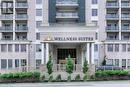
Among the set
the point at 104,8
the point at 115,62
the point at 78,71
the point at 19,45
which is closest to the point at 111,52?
the point at 115,62

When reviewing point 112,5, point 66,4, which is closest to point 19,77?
point 66,4

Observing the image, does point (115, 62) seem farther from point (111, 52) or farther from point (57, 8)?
point (57, 8)

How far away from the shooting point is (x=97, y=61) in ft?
220

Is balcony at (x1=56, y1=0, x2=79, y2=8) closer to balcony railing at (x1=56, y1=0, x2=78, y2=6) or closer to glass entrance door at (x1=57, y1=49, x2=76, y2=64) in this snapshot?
balcony railing at (x1=56, y1=0, x2=78, y2=6)

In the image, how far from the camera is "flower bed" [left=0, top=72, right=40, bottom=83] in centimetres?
3919

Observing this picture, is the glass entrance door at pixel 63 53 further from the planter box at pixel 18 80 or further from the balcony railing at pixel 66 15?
the planter box at pixel 18 80

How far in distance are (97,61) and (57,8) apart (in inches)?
558

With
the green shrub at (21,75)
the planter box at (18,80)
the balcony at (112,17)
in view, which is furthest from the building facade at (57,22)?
the green shrub at (21,75)

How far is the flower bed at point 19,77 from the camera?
129ft

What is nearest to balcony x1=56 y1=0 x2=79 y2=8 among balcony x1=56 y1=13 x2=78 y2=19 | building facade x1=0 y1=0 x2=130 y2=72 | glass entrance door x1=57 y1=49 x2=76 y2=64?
building facade x1=0 y1=0 x2=130 y2=72

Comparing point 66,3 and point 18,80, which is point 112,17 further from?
point 18,80

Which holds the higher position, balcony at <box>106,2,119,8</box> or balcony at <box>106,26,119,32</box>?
balcony at <box>106,2,119,8</box>

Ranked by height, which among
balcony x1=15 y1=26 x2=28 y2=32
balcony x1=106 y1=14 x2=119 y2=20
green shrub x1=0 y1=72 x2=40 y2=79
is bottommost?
green shrub x1=0 y1=72 x2=40 y2=79

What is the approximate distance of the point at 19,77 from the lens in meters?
39.3
